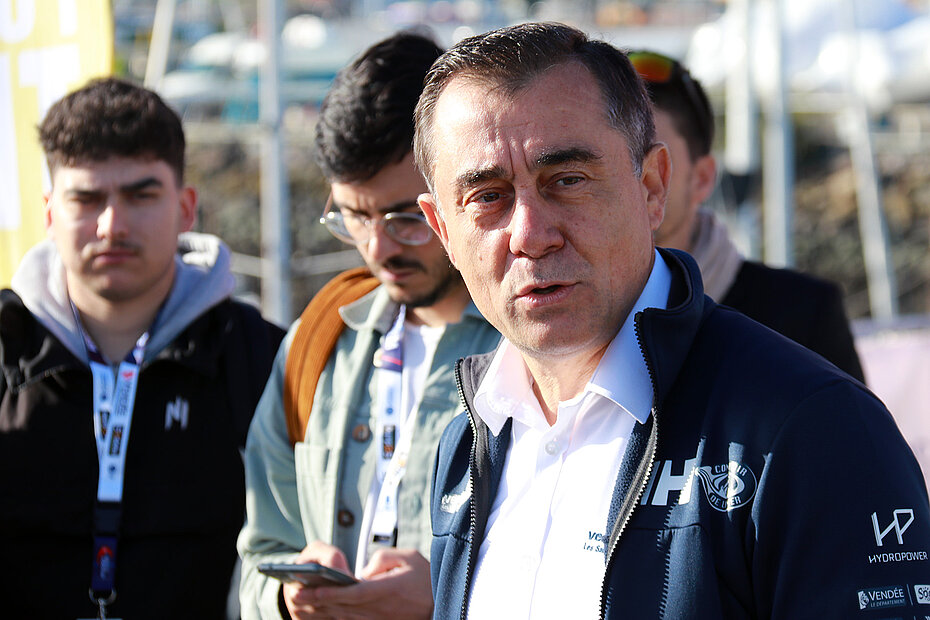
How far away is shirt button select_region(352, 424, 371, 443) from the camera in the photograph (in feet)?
9.12

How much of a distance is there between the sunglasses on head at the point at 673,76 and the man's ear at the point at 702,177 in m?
0.10

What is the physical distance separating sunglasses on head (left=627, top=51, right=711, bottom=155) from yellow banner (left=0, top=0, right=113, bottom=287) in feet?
6.82

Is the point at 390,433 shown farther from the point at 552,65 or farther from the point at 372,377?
the point at 552,65

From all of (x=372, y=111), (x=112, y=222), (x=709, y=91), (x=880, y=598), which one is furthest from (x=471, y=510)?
(x=709, y=91)

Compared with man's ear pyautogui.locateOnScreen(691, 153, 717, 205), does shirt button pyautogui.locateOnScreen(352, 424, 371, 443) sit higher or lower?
lower

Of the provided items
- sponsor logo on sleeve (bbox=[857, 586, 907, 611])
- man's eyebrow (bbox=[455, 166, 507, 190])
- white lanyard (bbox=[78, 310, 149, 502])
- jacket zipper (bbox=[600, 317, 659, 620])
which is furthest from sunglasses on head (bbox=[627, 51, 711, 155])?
sponsor logo on sleeve (bbox=[857, 586, 907, 611])

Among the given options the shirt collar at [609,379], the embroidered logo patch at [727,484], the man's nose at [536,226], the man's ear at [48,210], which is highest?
the man's ear at [48,210]

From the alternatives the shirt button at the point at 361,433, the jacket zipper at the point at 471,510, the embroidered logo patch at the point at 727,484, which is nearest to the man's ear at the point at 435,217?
the jacket zipper at the point at 471,510

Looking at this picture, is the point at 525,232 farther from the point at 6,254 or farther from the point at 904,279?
the point at 904,279

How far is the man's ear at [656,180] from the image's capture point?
1904mm

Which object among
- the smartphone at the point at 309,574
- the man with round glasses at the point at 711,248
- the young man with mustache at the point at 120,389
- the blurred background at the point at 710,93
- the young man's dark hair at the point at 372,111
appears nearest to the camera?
the smartphone at the point at 309,574

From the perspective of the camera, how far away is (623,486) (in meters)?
1.67

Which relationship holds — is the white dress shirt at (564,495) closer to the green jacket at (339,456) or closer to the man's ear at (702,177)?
the green jacket at (339,456)

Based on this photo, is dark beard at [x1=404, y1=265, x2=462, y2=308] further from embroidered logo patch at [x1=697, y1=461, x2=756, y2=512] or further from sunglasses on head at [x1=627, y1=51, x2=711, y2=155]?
embroidered logo patch at [x1=697, y1=461, x2=756, y2=512]
